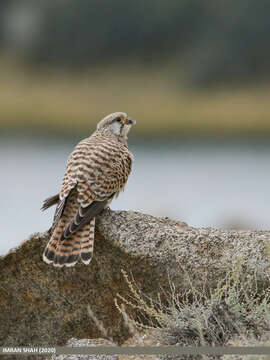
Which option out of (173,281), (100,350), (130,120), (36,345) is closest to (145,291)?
(173,281)

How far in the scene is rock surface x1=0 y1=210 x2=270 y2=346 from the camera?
14.1 ft

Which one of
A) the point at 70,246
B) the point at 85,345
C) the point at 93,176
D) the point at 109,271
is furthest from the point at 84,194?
the point at 85,345

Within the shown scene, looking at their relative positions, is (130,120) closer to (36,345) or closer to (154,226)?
(154,226)

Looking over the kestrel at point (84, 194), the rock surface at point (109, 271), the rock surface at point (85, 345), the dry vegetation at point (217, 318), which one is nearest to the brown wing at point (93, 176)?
the kestrel at point (84, 194)

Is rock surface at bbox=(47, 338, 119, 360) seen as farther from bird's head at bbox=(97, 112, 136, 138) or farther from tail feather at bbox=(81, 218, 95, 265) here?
bird's head at bbox=(97, 112, 136, 138)

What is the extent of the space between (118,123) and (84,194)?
1.03 m

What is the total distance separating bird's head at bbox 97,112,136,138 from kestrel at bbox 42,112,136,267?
186 mm

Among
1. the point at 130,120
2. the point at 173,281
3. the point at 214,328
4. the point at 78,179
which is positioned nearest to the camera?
the point at 214,328

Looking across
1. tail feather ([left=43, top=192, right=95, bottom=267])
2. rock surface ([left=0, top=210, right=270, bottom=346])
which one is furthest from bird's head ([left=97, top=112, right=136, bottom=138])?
tail feather ([left=43, top=192, right=95, bottom=267])

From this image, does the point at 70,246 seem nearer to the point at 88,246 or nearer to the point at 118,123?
the point at 88,246

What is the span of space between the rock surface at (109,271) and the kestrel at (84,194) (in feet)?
0.49

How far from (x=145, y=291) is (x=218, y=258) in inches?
20.0

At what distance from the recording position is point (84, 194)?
450cm

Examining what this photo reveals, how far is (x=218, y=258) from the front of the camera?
14.1 feet
